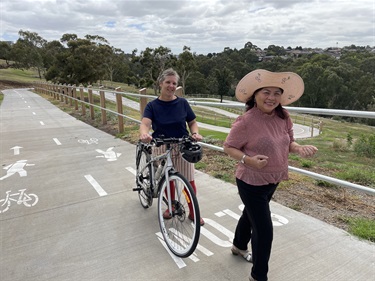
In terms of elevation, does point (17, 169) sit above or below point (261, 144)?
below

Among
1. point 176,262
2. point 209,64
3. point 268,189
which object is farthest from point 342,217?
point 209,64

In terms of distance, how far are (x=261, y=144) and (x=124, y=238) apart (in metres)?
1.90

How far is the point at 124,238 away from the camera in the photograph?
3260 mm

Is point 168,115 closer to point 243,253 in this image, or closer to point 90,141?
point 243,253

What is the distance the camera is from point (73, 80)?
124ft

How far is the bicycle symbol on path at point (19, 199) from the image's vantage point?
4195 mm

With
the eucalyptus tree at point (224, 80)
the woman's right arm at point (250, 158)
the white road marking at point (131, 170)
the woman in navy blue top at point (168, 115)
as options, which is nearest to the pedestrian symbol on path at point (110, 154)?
the white road marking at point (131, 170)

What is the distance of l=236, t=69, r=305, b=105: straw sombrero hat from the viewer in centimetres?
214

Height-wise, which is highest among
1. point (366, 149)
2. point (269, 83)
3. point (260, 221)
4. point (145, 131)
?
point (269, 83)

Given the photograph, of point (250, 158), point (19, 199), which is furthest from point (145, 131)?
point (19, 199)

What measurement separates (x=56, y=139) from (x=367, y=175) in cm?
757

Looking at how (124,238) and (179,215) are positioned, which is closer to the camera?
(179,215)

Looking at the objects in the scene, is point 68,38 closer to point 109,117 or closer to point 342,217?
point 109,117

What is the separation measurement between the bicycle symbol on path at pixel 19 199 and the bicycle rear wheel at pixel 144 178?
1.56 metres
